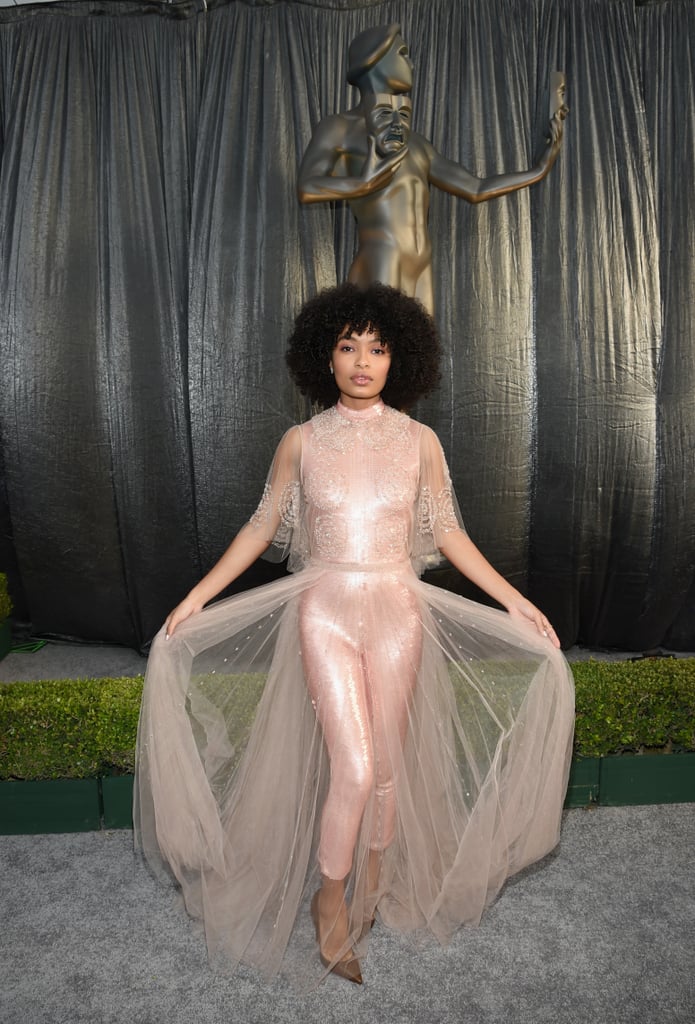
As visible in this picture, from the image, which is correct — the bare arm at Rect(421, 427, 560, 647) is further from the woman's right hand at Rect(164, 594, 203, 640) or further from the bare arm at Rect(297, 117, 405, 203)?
the bare arm at Rect(297, 117, 405, 203)

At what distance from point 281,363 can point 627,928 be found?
3003 mm

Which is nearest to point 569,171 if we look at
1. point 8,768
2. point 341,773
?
point 341,773

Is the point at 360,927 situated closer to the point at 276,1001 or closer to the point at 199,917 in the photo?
the point at 276,1001

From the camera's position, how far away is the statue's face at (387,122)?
3.75 m

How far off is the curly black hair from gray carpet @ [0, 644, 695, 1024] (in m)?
1.71

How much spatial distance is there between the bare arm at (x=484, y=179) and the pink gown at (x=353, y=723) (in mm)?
1819

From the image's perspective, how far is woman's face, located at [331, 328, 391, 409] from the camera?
273cm

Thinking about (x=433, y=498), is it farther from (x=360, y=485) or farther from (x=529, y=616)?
(x=529, y=616)

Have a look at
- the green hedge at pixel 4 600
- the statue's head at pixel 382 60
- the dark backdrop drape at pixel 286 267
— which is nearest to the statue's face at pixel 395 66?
the statue's head at pixel 382 60

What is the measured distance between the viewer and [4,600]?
4902mm

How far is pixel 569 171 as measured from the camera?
461 cm

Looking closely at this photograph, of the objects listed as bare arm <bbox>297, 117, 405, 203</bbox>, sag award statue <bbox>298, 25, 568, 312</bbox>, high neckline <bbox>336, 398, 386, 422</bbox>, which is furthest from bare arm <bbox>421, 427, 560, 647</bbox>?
bare arm <bbox>297, 117, 405, 203</bbox>

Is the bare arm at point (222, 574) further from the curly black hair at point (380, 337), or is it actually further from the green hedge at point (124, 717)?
the green hedge at point (124, 717)

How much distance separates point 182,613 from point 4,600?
263 centimetres
